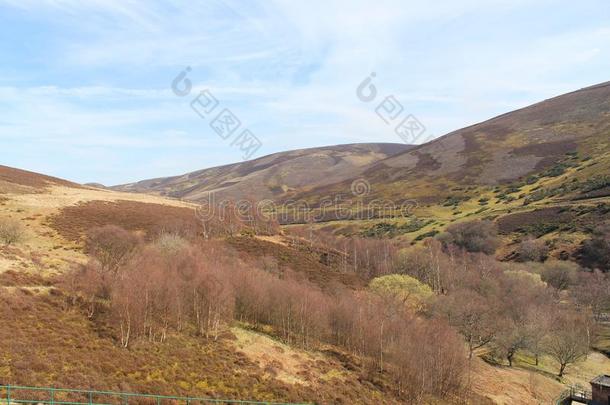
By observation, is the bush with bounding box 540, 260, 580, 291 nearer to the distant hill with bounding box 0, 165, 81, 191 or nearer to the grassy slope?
the grassy slope

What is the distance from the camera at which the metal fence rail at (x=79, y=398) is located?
18.3 metres

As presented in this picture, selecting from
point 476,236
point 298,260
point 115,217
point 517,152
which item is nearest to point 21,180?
point 115,217

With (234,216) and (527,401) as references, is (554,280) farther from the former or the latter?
(234,216)

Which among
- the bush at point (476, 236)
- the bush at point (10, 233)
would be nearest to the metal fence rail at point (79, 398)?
the bush at point (10, 233)

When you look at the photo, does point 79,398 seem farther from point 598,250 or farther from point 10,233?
point 598,250

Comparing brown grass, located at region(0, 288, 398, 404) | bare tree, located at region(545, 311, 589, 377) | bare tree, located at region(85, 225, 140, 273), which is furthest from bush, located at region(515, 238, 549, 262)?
bare tree, located at region(85, 225, 140, 273)

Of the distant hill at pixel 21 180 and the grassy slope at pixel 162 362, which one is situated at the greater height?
the distant hill at pixel 21 180

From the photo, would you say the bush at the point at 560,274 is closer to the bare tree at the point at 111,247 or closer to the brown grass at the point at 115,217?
the brown grass at the point at 115,217

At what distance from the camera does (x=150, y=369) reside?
87.5 feet

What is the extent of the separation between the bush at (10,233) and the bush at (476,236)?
81882mm

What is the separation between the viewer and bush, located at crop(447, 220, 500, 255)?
94.3m

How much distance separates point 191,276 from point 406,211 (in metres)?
115

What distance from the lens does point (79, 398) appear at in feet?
68.4

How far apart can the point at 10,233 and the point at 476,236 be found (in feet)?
286
